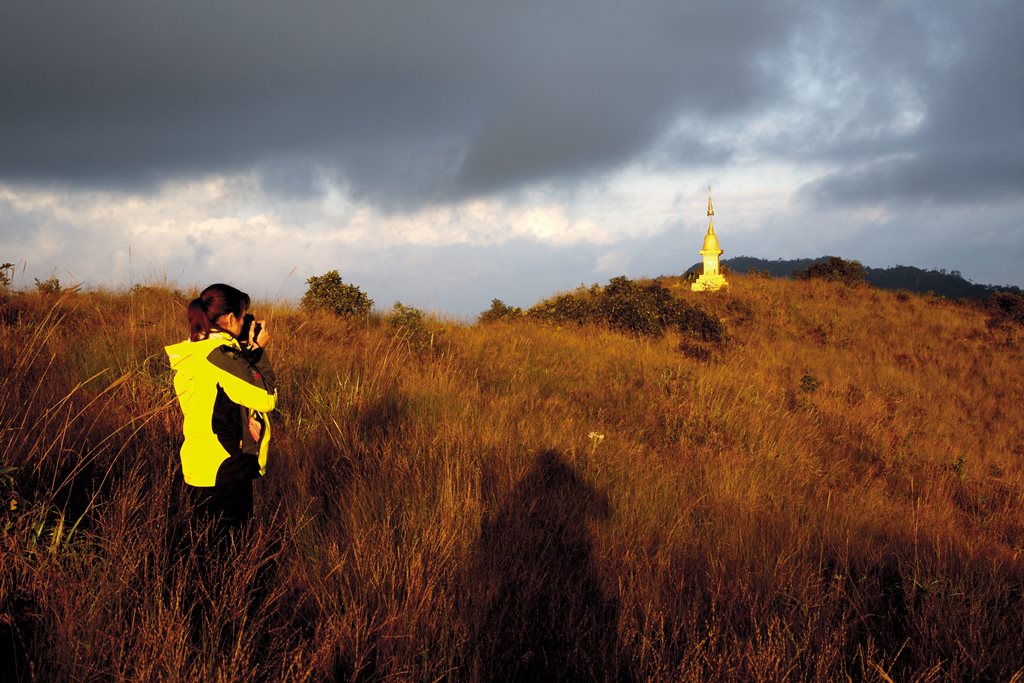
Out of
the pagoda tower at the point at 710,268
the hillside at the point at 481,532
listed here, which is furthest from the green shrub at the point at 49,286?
the pagoda tower at the point at 710,268

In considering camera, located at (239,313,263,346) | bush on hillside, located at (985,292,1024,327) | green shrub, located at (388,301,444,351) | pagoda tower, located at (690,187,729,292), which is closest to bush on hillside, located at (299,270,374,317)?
green shrub, located at (388,301,444,351)

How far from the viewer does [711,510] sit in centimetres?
451

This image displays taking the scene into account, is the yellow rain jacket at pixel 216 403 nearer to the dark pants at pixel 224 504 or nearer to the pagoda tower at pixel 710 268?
the dark pants at pixel 224 504

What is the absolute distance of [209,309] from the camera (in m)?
2.89

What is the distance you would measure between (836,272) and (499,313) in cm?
1736

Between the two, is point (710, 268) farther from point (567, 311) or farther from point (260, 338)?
point (260, 338)

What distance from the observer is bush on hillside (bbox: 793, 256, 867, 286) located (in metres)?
24.0

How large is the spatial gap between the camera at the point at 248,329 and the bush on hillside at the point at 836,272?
2546cm

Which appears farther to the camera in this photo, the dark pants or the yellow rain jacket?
the dark pants

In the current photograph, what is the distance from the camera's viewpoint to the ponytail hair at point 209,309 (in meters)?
2.87

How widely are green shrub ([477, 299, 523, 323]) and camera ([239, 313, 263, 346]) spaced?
36.7 feet

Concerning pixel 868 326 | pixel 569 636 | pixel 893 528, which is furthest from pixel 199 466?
pixel 868 326

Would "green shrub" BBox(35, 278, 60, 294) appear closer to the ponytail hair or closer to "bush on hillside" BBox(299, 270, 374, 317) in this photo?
"bush on hillside" BBox(299, 270, 374, 317)

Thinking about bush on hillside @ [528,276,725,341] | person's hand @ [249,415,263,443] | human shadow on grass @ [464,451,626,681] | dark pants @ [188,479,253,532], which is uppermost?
bush on hillside @ [528,276,725,341]
